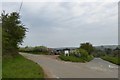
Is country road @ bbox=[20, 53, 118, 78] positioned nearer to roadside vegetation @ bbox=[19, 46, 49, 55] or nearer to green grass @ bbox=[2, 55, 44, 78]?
green grass @ bbox=[2, 55, 44, 78]

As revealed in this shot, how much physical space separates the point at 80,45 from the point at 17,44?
21.4 meters

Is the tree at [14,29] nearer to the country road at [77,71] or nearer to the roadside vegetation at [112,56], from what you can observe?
the country road at [77,71]

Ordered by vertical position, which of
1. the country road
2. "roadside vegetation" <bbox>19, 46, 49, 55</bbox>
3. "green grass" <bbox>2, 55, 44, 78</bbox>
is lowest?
the country road

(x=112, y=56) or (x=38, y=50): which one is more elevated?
(x=38, y=50)

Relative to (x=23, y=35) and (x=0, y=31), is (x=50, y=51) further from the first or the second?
(x=0, y=31)

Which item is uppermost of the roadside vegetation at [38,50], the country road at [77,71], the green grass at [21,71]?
the roadside vegetation at [38,50]

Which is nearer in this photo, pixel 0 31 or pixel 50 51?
pixel 0 31

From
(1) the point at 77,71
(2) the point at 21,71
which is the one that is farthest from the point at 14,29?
(2) the point at 21,71

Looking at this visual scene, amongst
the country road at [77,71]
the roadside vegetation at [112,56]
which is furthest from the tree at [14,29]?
the roadside vegetation at [112,56]

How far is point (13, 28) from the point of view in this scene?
37.9 m

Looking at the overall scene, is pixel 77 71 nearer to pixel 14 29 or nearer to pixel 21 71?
pixel 21 71

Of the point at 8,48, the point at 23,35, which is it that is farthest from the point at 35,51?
the point at 8,48

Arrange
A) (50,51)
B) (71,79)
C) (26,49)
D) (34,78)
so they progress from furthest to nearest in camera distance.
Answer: (26,49) < (50,51) < (71,79) < (34,78)

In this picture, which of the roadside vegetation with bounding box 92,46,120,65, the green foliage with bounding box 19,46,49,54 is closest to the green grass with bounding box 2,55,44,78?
the roadside vegetation with bounding box 92,46,120,65
